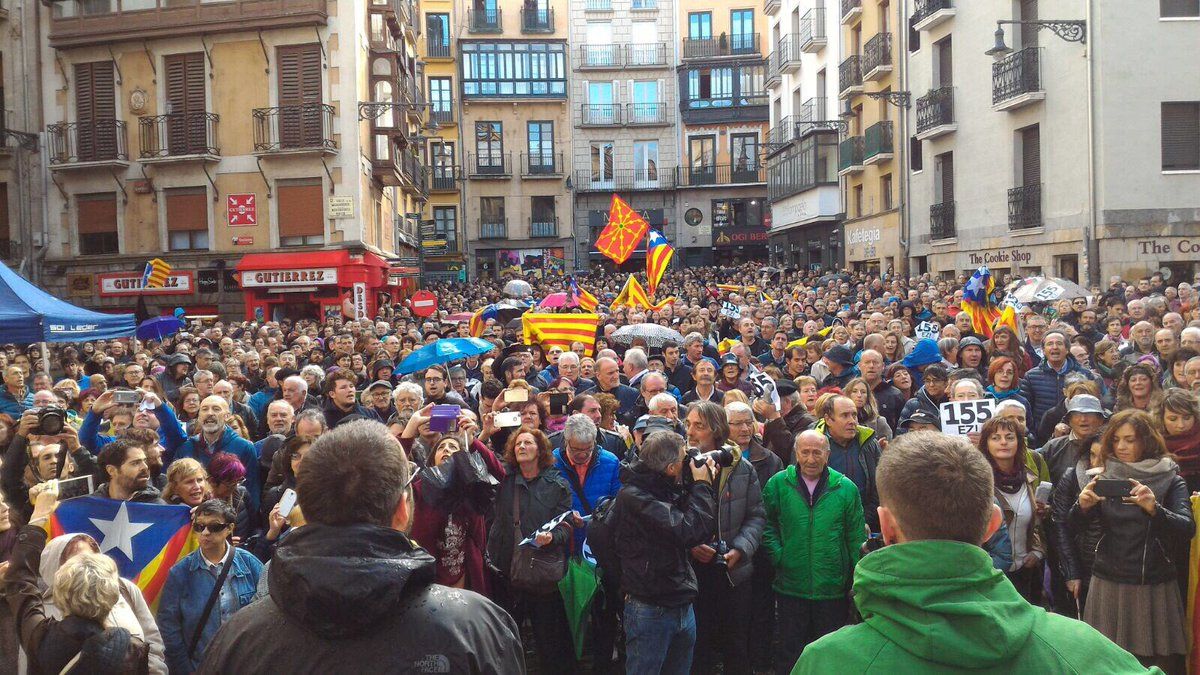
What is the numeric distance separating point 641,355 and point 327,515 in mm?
8275

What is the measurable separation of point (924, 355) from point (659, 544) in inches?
216

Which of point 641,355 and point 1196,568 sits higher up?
point 641,355

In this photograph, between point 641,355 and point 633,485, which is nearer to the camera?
point 633,485

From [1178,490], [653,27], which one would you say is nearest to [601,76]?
[653,27]

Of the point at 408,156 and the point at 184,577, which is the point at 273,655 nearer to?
the point at 184,577

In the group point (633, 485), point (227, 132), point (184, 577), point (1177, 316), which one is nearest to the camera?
point (184, 577)

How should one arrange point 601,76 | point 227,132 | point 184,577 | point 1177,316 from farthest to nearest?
1. point 601,76
2. point 227,132
3. point 1177,316
4. point 184,577

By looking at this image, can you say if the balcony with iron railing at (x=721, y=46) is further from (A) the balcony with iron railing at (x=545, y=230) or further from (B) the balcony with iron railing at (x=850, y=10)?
(B) the balcony with iron railing at (x=850, y=10)

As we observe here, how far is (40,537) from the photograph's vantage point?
16.6ft

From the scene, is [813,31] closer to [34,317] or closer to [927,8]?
[927,8]

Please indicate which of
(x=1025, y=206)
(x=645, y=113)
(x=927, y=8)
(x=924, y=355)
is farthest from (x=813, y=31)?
(x=924, y=355)

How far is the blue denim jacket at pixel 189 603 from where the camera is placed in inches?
187

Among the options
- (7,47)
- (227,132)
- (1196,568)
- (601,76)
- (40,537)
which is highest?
(601,76)

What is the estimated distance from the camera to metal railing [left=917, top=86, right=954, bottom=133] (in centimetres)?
2705
